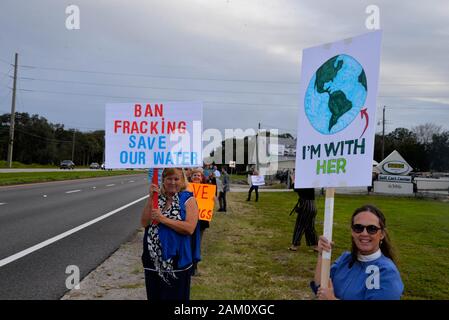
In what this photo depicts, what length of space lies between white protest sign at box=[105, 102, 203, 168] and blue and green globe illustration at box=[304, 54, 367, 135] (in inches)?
50.6

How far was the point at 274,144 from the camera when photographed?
284ft

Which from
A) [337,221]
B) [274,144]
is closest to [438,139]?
[274,144]

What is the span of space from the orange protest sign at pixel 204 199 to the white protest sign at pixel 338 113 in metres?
5.66

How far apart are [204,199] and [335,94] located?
620 cm

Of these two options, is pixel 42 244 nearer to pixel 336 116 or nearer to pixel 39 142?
pixel 336 116

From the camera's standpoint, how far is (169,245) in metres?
3.91

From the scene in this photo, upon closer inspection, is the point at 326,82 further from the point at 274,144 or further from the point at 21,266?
the point at 274,144

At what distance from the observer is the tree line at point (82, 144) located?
9612cm

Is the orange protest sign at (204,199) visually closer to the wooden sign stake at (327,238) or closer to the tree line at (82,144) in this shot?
the wooden sign stake at (327,238)

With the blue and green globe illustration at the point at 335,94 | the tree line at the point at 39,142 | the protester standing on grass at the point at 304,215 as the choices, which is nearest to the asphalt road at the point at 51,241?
the protester standing on grass at the point at 304,215

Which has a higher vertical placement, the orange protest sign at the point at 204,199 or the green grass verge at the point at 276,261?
the orange protest sign at the point at 204,199

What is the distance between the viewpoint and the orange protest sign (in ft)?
29.5

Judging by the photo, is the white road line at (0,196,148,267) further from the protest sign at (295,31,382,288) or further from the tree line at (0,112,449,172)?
the tree line at (0,112,449,172)

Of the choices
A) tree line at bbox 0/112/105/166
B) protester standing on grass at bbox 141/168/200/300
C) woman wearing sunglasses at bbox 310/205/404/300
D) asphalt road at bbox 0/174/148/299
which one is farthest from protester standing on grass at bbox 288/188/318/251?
tree line at bbox 0/112/105/166
